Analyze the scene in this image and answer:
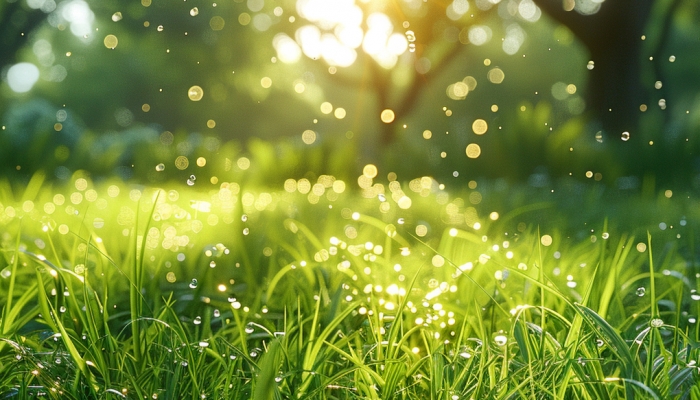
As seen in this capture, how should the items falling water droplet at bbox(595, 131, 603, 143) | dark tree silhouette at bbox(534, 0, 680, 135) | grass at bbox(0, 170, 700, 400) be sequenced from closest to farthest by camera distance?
grass at bbox(0, 170, 700, 400), falling water droplet at bbox(595, 131, 603, 143), dark tree silhouette at bbox(534, 0, 680, 135)

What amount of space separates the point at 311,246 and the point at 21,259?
2.49 feet

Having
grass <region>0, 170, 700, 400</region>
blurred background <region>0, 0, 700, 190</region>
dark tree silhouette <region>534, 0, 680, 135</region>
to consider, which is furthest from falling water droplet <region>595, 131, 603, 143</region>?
grass <region>0, 170, 700, 400</region>

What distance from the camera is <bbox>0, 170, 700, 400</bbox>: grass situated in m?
0.94

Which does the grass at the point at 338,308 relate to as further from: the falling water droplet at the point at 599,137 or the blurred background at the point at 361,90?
the falling water droplet at the point at 599,137

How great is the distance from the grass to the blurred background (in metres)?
0.90

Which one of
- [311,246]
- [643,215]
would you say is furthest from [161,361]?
[643,215]

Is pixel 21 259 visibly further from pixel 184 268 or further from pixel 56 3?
pixel 56 3

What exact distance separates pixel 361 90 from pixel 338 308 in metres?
8.87

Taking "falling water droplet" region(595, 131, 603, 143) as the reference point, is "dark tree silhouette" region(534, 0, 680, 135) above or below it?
above

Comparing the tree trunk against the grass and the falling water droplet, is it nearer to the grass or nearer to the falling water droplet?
the falling water droplet

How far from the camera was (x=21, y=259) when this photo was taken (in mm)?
1519

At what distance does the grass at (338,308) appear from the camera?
0.94 m

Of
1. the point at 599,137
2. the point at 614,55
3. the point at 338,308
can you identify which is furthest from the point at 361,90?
the point at 338,308

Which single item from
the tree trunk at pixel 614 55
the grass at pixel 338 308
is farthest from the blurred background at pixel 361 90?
the grass at pixel 338 308
